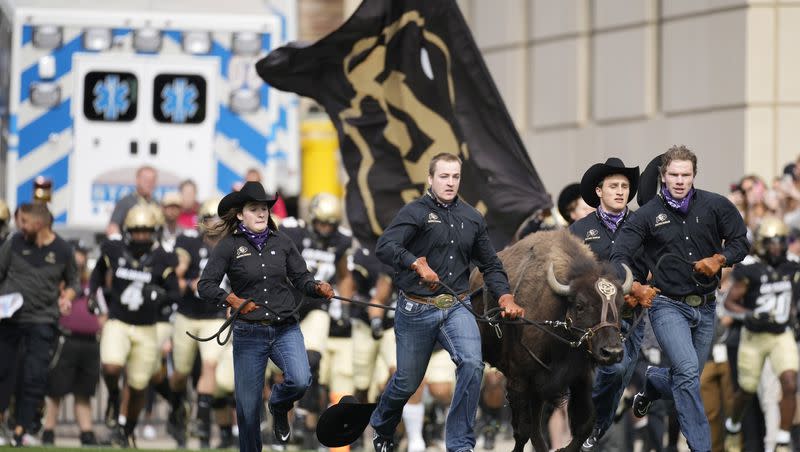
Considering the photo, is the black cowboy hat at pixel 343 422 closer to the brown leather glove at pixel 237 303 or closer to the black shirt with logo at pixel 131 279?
the brown leather glove at pixel 237 303

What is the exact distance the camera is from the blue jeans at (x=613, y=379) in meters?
13.7

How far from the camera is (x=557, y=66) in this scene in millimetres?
27266

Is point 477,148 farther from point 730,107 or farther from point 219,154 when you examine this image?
point 730,107

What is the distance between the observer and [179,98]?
1977cm

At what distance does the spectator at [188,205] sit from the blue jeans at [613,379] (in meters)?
6.67

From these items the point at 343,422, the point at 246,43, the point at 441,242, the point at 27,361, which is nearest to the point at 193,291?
the point at 27,361

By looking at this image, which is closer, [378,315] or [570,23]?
[378,315]

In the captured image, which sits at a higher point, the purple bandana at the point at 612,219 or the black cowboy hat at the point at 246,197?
the black cowboy hat at the point at 246,197

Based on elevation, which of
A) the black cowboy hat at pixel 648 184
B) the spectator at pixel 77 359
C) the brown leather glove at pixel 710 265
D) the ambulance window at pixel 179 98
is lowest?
the spectator at pixel 77 359

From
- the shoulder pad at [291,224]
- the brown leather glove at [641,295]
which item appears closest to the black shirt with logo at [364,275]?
the shoulder pad at [291,224]

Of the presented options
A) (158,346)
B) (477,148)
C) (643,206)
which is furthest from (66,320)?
(643,206)

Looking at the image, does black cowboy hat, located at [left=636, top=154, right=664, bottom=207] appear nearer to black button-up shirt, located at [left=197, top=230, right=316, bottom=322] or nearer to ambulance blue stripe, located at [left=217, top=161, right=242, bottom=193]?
black button-up shirt, located at [left=197, top=230, right=316, bottom=322]

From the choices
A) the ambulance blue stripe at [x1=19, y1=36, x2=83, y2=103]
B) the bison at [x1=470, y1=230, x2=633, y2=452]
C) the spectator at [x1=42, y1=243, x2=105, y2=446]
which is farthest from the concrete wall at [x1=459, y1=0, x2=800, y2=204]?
the bison at [x1=470, y1=230, x2=633, y2=452]

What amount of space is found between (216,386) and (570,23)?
1055 centimetres
